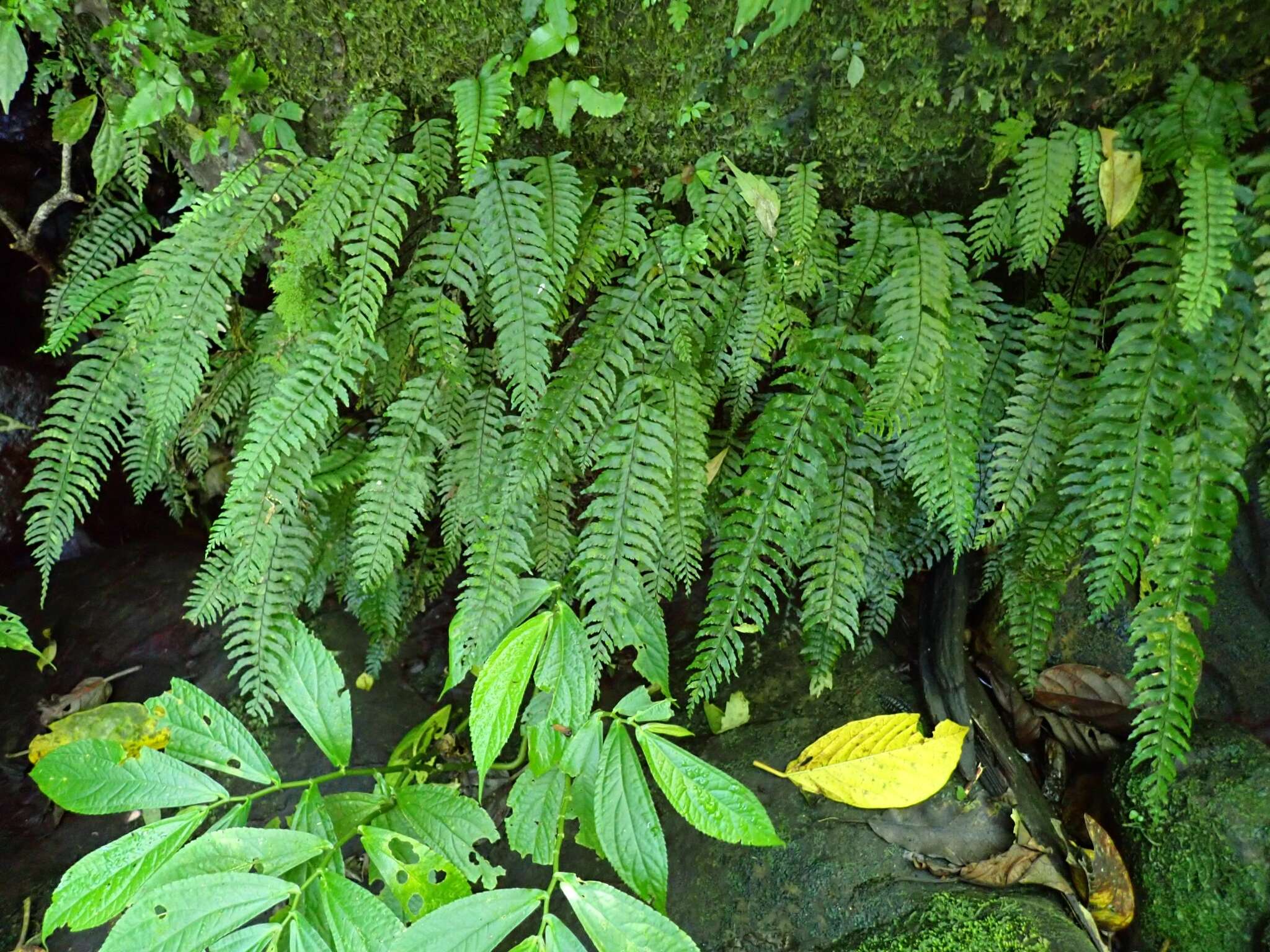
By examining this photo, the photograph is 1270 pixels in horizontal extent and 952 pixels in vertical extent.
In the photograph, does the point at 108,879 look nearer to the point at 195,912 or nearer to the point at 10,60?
the point at 195,912

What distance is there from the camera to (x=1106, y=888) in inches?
96.0

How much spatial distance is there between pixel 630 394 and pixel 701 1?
1.10m

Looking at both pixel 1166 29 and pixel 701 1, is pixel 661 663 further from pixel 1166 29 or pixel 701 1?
pixel 1166 29

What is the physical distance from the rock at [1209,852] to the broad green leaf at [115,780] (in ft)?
8.66

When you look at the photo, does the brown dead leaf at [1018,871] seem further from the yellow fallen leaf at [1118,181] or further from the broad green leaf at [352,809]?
the yellow fallen leaf at [1118,181]

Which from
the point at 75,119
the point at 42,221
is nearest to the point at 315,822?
the point at 75,119

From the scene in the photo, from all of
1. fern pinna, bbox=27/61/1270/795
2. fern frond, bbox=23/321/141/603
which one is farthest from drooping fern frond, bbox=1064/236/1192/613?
fern frond, bbox=23/321/141/603

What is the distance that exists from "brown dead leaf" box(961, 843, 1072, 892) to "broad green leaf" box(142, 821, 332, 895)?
6.16 ft

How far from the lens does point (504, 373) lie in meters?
2.33

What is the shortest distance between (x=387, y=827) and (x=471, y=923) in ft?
1.73

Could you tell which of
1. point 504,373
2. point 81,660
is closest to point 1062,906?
point 504,373

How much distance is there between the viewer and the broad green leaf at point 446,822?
1859 mm

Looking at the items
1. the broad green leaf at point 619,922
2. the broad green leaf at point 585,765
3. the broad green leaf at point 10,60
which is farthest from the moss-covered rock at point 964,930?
the broad green leaf at point 10,60

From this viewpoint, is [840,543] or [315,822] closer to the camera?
[315,822]
